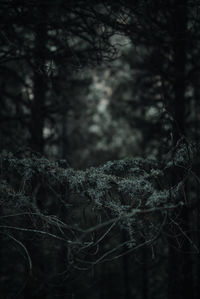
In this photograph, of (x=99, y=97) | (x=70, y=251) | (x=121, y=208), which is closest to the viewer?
(x=70, y=251)

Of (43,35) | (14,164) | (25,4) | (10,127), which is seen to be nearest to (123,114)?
(10,127)

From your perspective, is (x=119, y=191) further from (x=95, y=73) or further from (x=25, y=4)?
(x=95, y=73)

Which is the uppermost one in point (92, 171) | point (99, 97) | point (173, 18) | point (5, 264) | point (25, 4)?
point (99, 97)

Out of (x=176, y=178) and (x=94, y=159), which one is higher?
(x=94, y=159)

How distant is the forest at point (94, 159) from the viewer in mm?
3021

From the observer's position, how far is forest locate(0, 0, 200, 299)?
302cm

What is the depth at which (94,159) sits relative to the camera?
44.1ft

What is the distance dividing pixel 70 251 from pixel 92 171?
112cm

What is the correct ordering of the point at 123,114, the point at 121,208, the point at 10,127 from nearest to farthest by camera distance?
the point at 121,208
the point at 10,127
the point at 123,114

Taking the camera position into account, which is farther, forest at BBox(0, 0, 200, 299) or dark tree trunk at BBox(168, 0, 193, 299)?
dark tree trunk at BBox(168, 0, 193, 299)

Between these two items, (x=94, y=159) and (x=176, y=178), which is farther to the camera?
(x=94, y=159)

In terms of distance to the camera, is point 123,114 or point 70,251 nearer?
point 70,251

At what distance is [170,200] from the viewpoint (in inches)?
109

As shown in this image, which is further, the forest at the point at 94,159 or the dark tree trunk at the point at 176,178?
the dark tree trunk at the point at 176,178
